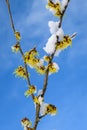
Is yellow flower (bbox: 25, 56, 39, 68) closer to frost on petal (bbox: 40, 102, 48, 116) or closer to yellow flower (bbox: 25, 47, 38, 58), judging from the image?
yellow flower (bbox: 25, 47, 38, 58)

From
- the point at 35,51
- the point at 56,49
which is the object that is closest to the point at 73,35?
the point at 56,49

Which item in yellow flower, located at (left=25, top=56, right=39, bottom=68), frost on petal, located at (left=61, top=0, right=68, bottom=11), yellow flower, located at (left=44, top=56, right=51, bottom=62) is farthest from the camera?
yellow flower, located at (left=25, top=56, right=39, bottom=68)

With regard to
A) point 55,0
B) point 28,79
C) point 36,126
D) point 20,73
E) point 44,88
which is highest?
point 55,0

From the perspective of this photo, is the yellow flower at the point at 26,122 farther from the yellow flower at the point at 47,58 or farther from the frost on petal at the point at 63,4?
the frost on petal at the point at 63,4

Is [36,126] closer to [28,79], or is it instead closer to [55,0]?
[28,79]

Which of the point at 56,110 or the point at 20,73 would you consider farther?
the point at 20,73

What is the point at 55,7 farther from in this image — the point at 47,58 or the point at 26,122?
the point at 26,122

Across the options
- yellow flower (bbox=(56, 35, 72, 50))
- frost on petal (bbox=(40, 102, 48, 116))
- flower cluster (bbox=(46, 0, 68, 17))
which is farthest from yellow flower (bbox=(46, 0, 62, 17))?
frost on petal (bbox=(40, 102, 48, 116))

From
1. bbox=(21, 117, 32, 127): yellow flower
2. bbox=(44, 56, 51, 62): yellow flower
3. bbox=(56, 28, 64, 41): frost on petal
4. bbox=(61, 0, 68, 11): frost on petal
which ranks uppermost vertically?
bbox=(61, 0, 68, 11): frost on petal

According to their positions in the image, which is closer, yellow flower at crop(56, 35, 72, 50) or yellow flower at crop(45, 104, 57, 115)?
yellow flower at crop(45, 104, 57, 115)
